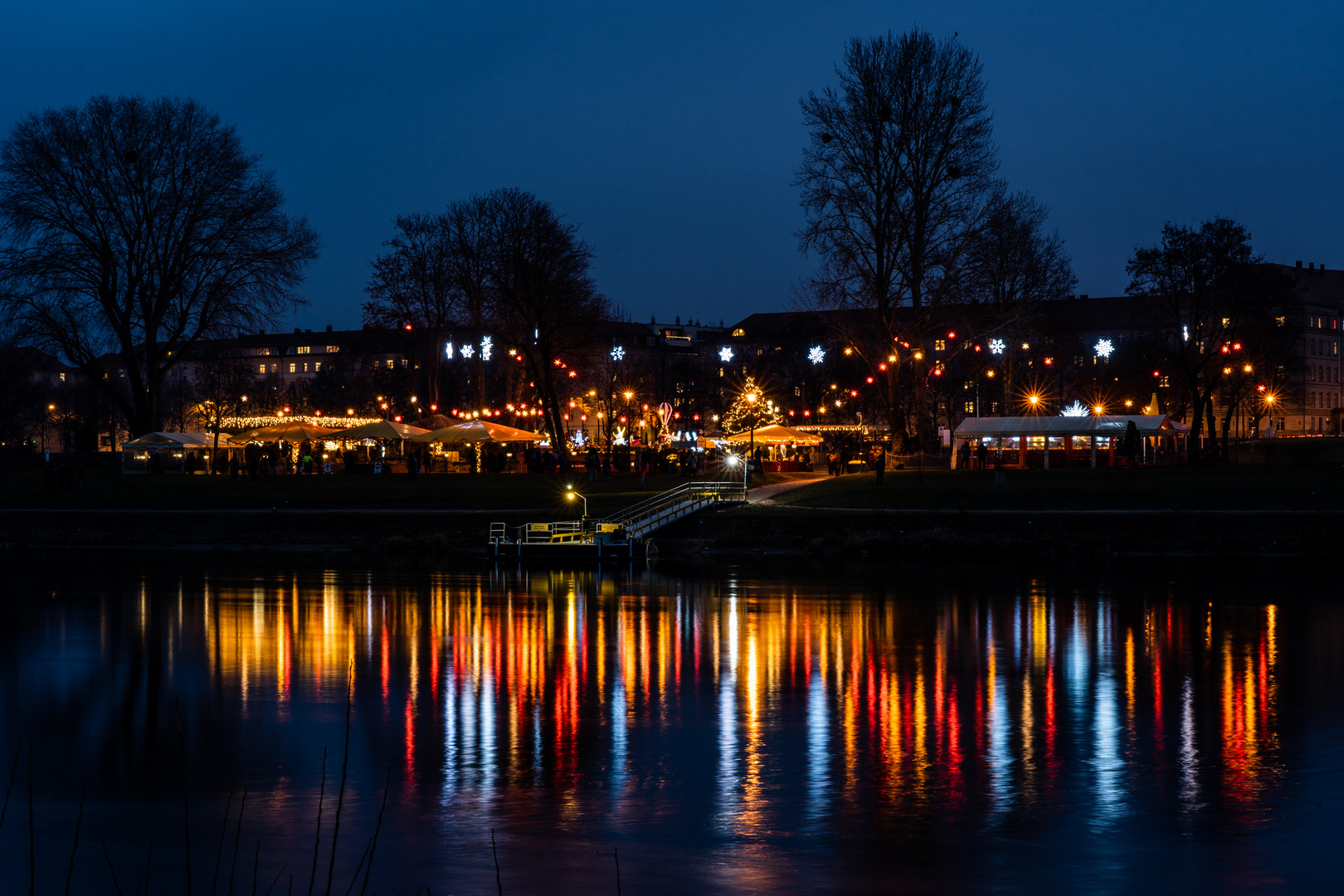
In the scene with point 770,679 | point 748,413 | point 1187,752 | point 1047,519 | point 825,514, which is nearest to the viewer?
point 1187,752

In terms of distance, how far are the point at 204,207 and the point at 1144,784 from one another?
5394 centimetres

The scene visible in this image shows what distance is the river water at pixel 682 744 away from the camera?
1135 cm

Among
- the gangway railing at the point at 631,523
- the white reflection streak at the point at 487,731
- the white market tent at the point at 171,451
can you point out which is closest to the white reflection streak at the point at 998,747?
the white reflection streak at the point at 487,731

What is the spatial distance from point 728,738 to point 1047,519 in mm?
29780

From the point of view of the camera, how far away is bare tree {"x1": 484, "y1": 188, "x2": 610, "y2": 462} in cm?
6588

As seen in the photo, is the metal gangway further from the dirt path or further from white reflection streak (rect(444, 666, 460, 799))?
white reflection streak (rect(444, 666, 460, 799))

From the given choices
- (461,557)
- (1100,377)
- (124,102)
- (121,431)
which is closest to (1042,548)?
(461,557)

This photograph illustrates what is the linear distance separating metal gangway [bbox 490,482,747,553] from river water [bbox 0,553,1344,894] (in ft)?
36.2

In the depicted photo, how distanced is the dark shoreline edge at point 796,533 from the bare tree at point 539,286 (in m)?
18.4

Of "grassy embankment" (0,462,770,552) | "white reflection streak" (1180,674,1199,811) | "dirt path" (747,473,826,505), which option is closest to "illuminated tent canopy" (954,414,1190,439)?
"dirt path" (747,473,826,505)

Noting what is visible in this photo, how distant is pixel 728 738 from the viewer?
16.3 meters

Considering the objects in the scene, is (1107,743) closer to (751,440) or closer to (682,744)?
(682,744)

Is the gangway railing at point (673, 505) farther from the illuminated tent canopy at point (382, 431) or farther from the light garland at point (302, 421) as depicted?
the light garland at point (302, 421)

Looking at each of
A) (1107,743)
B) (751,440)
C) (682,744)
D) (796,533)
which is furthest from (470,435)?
(1107,743)
